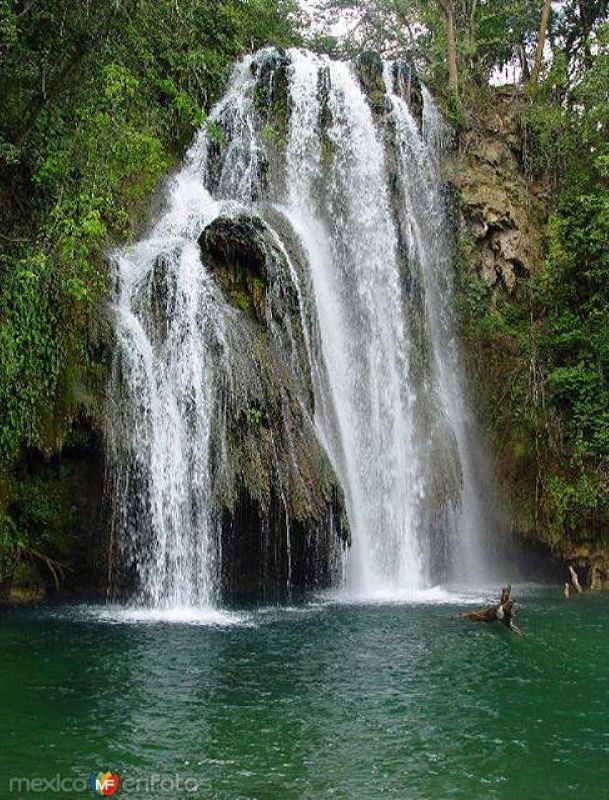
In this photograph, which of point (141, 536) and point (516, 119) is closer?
point (141, 536)

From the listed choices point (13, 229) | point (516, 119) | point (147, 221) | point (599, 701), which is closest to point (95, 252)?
point (13, 229)

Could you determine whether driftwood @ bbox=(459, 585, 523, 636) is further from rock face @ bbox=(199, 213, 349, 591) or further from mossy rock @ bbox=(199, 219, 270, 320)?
mossy rock @ bbox=(199, 219, 270, 320)

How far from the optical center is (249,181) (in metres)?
21.3

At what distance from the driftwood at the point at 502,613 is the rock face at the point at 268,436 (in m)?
3.32

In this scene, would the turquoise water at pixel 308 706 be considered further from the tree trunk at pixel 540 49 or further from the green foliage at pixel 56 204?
the tree trunk at pixel 540 49

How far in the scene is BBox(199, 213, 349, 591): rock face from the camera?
49.9ft

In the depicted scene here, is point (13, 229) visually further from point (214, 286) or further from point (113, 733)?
point (113, 733)

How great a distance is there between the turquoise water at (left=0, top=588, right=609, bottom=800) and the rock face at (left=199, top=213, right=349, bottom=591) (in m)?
2.31

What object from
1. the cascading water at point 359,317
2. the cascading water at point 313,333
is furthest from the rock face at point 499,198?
the cascading water at point 359,317

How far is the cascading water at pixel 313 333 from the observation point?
1492cm

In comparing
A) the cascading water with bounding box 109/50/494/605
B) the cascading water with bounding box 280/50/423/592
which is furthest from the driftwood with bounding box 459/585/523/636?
the cascading water with bounding box 280/50/423/592

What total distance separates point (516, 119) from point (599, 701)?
20.9m

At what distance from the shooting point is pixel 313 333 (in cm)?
1770

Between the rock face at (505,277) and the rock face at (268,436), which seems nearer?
the rock face at (268,436)
